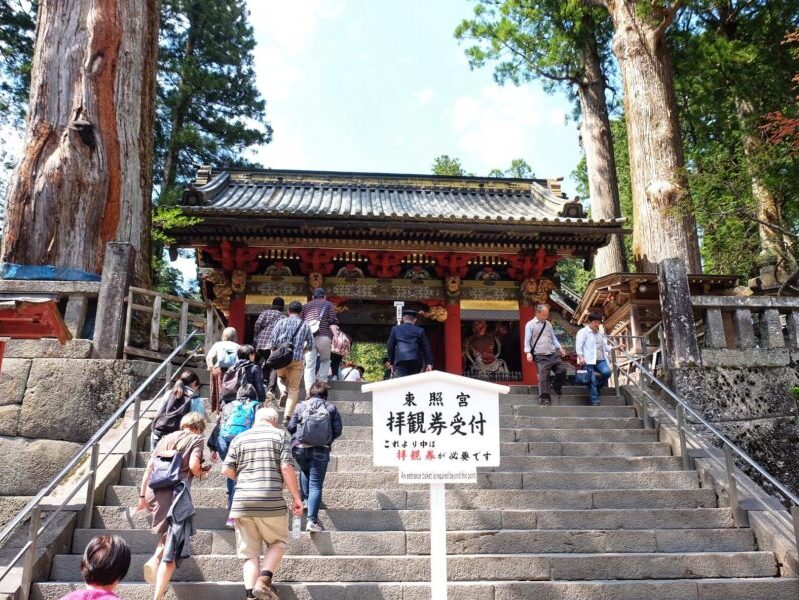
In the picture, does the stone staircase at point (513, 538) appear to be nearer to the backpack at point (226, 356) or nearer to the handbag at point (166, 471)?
the handbag at point (166, 471)

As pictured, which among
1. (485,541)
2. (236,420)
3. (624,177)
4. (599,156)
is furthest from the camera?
(624,177)

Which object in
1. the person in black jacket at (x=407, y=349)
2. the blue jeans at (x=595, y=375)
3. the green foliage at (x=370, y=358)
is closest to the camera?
the person in black jacket at (x=407, y=349)

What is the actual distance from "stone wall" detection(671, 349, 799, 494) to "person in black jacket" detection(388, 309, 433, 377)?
3151mm

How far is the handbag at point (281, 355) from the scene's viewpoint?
6.67m

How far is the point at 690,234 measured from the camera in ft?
37.6

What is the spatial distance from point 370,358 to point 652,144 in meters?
23.7

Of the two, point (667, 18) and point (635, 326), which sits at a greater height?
point (667, 18)

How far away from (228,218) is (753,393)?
812 centimetres

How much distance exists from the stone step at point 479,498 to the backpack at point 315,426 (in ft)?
2.72

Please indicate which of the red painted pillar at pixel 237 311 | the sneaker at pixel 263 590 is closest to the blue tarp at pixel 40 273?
the red painted pillar at pixel 237 311

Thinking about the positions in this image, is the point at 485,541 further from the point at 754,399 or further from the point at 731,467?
the point at 754,399

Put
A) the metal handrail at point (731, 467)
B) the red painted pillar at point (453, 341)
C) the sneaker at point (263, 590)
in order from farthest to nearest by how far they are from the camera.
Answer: the red painted pillar at point (453, 341) < the metal handrail at point (731, 467) < the sneaker at point (263, 590)

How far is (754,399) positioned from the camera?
7.83 meters

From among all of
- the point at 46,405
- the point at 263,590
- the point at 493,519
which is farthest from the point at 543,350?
the point at 46,405
